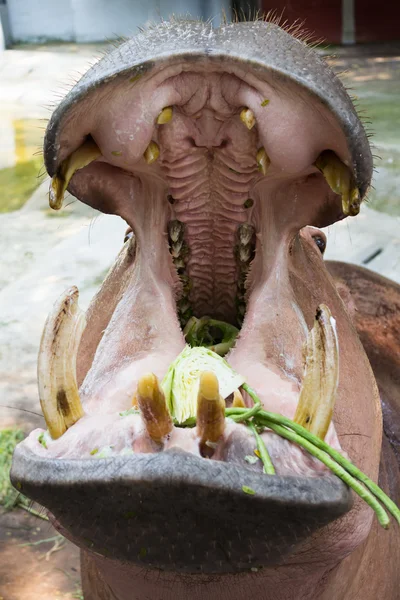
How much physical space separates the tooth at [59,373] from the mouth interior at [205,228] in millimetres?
26

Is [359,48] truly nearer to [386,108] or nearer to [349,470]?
[386,108]

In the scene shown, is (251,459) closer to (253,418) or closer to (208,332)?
(253,418)

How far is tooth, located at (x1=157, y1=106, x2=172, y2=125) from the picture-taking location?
5.08ft

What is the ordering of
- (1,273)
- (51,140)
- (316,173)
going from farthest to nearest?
(1,273)
(316,173)
(51,140)

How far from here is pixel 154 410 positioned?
1.27m

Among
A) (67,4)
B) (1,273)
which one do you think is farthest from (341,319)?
(67,4)

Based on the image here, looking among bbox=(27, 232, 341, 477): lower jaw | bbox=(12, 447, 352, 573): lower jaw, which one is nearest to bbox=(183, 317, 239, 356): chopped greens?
bbox=(27, 232, 341, 477): lower jaw

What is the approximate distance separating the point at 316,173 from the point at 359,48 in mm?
12195

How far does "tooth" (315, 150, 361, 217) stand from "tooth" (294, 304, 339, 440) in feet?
0.90

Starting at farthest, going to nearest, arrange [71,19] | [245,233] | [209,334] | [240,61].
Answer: [71,19] → [209,334] → [245,233] → [240,61]

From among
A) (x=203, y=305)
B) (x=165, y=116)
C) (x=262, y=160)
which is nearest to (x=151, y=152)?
(x=165, y=116)

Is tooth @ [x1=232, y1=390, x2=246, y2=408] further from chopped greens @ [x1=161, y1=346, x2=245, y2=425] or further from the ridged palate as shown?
the ridged palate

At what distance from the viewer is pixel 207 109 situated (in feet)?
5.27

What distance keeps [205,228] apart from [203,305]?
20cm
